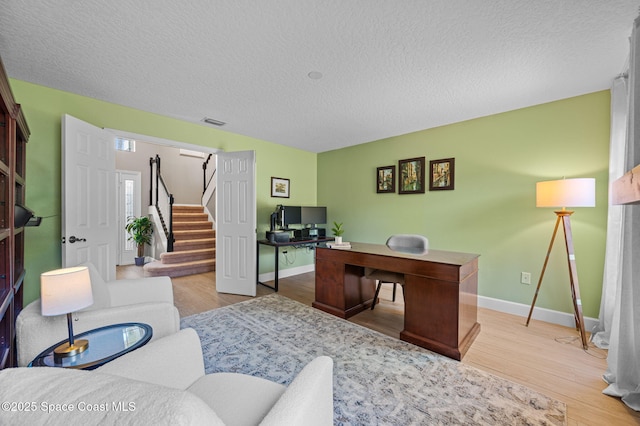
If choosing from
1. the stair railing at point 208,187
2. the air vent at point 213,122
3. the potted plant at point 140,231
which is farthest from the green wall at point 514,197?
the potted plant at point 140,231

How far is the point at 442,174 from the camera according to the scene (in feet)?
11.9

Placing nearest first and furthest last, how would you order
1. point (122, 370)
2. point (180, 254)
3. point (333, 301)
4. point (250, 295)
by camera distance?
1. point (122, 370)
2. point (333, 301)
3. point (250, 295)
4. point (180, 254)

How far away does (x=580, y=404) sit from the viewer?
5.37 ft

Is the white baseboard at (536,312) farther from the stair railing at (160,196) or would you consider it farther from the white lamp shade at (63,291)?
the stair railing at (160,196)

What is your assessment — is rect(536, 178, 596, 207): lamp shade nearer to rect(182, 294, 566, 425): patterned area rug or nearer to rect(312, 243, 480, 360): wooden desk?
rect(312, 243, 480, 360): wooden desk

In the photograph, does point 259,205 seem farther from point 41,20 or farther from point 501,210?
point 501,210

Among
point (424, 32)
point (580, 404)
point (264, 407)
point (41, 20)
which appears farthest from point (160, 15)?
point (580, 404)

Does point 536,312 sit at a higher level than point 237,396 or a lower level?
lower

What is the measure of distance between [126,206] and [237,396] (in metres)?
6.64

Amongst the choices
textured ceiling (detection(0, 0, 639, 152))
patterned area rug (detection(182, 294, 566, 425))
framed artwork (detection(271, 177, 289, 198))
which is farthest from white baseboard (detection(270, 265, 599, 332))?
framed artwork (detection(271, 177, 289, 198))

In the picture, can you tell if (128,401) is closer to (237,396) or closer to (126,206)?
(237,396)

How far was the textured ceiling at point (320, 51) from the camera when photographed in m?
1.62

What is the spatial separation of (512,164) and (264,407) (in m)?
3.57

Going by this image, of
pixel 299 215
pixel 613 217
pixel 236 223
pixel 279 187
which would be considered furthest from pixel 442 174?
pixel 236 223
